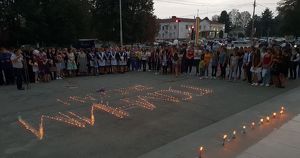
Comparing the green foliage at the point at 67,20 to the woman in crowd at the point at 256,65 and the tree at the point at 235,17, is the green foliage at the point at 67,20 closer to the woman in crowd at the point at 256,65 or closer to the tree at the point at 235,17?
the woman in crowd at the point at 256,65

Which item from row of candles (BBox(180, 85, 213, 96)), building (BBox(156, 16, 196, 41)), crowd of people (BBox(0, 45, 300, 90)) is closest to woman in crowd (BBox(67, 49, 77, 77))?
crowd of people (BBox(0, 45, 300, 90))

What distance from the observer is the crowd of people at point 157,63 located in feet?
52.6

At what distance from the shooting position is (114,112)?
1065cm

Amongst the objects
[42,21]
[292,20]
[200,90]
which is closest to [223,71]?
[200,90]

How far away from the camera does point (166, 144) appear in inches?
297

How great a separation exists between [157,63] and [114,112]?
11986mm

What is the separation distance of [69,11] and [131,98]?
31687mm

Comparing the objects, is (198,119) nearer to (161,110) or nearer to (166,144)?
(161,110)

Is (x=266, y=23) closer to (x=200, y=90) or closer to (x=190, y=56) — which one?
(x=190, y=56)

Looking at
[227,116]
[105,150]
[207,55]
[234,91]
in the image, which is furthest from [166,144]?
[207,55]

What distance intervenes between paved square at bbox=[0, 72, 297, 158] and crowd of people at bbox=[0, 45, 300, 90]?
1.13m

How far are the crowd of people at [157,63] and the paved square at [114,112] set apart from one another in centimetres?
113

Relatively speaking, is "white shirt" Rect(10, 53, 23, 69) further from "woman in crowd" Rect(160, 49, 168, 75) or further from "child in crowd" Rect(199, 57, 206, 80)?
"child in crowd" Rect(199, 57, 206, 80)

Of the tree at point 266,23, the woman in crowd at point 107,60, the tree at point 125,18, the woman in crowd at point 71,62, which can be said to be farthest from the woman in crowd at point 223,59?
the tree at point 266,23
